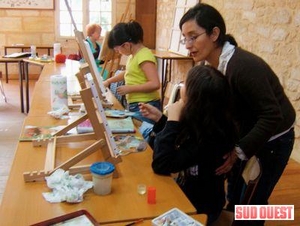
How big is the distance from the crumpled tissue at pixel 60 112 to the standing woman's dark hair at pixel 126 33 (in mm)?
628

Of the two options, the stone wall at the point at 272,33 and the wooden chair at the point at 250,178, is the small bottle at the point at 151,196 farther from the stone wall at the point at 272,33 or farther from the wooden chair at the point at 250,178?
the stone wall at the point at 272,33

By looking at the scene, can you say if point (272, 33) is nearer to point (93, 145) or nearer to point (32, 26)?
point (93, 145)

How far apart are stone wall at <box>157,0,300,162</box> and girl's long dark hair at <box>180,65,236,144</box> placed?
197 cm

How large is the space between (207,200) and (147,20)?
6.21 meters

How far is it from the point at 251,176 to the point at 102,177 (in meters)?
0.59

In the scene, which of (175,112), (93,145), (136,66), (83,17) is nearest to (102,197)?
(93,145)

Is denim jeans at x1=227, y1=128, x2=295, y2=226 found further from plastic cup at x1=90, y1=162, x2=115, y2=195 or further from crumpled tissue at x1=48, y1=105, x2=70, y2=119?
crumpled tissue at x1=48, y1=105, x2=70, y2=119

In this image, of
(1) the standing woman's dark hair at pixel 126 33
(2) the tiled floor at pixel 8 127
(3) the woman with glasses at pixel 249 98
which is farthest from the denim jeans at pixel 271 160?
(2) the tiled floor at pixel 8 127

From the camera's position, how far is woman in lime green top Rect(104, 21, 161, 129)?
248cm

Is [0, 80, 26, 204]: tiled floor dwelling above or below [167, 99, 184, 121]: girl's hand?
below

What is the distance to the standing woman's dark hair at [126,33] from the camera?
2.48m

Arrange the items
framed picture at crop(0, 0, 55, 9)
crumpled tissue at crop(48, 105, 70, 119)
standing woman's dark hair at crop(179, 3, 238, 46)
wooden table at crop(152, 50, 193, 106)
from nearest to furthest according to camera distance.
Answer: standing woman's dark hair at crop(179, 3, 238, 46), crumpled tissue at crop(48, 105, 70, 119), wooden table at crop(152, 50, 193, 106), framed picture at crop(0, 0, 55, 9)

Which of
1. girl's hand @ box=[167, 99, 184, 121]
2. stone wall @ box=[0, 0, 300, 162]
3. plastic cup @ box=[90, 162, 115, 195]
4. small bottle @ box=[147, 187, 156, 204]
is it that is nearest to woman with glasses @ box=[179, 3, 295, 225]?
girl's hand @ box=[167, 99, 184, 121]

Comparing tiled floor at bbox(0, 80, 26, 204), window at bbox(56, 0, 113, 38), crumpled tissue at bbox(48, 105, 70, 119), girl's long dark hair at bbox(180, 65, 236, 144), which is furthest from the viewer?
window at bbox(56, 0, 113, 38)
